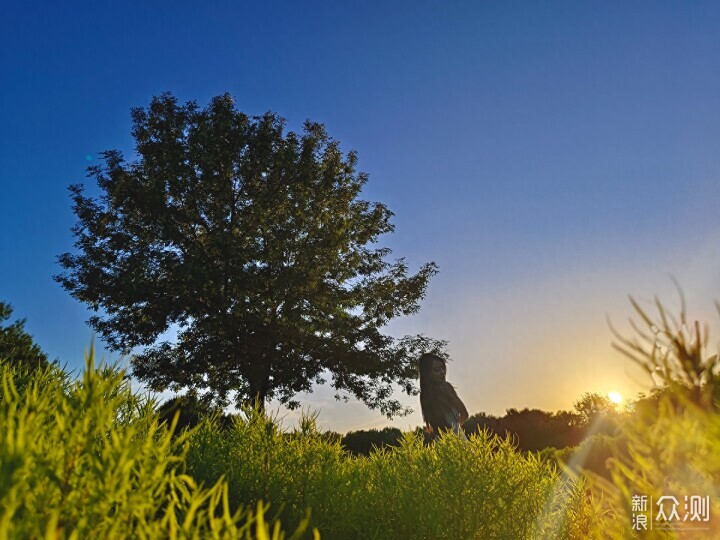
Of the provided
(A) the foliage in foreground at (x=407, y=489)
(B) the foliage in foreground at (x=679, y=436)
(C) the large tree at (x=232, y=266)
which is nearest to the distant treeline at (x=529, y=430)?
(C) the large tree at (x=232, y=266)

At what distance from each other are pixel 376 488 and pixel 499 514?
1.15 metres

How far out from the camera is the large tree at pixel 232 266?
765 inches

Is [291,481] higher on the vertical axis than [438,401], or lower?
lower

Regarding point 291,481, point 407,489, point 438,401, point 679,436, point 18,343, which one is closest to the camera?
point 679,436

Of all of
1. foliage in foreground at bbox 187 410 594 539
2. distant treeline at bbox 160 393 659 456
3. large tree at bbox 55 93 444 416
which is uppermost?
large tree at bbox 55 93 444 416

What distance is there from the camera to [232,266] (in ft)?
62.3

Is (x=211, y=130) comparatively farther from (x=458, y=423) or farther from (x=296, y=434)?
(x=296, y=434)

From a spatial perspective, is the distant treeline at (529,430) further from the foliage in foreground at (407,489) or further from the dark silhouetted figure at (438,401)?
the foliage in foreground at (407,489)

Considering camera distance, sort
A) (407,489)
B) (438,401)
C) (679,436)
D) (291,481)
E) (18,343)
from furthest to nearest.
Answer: (18,343)
(438,401)
(291,481)
(407,489)
(679,436)

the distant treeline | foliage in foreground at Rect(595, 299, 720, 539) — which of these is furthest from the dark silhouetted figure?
foliage in foreground at Rect(595, 299, 720, 539)

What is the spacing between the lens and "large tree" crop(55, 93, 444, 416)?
19.4 m

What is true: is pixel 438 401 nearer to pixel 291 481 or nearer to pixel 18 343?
pixel 291 481

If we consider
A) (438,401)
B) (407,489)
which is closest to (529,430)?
(438,401)

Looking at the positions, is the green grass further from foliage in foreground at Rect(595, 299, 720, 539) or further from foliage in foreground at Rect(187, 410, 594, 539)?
foliage in foreground at Rect(595, 299, 720, 539)
